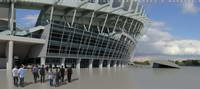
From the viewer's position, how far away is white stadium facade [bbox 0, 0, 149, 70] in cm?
5194

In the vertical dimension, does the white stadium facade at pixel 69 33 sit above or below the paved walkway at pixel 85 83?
above

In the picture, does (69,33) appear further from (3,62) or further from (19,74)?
(19,74)

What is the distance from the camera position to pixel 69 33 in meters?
55.1

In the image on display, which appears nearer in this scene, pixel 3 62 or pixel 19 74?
pixel 19 74

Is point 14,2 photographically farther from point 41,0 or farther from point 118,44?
point 118,44

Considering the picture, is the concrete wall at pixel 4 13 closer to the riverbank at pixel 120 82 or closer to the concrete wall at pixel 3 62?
→ the concrete wall at pixel 3 62

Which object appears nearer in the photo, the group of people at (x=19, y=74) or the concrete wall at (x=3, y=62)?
the group of people at (x=19, y=74)

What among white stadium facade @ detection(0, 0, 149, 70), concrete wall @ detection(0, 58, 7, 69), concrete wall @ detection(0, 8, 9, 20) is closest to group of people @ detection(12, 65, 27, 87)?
white stadium facade @ detection(0, 0, 149, 70)

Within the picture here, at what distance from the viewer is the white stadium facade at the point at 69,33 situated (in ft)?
170

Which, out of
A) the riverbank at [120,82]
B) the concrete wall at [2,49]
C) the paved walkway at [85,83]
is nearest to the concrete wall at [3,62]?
the concrete wall at [2,49]

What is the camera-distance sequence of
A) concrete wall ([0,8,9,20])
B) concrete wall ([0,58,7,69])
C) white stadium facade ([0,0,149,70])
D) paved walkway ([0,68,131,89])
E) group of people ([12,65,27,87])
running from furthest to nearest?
concrete wall ([0,8,9,20]) → concrete wall ([0,58,7,69]) → white stadium facade ([0,0,149,70]) → group of people ([12,65,27,87]) → paved walkway ([0,68,131,89])

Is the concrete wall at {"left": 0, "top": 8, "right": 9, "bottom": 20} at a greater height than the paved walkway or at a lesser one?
greater

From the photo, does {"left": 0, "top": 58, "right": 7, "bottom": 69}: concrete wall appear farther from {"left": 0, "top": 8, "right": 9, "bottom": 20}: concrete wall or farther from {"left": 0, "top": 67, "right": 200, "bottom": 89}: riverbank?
{"left": 0, "top": 67, "right": 200, "bottom": 89}: riverbank

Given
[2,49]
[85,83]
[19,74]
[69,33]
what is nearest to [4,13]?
[2,49]
